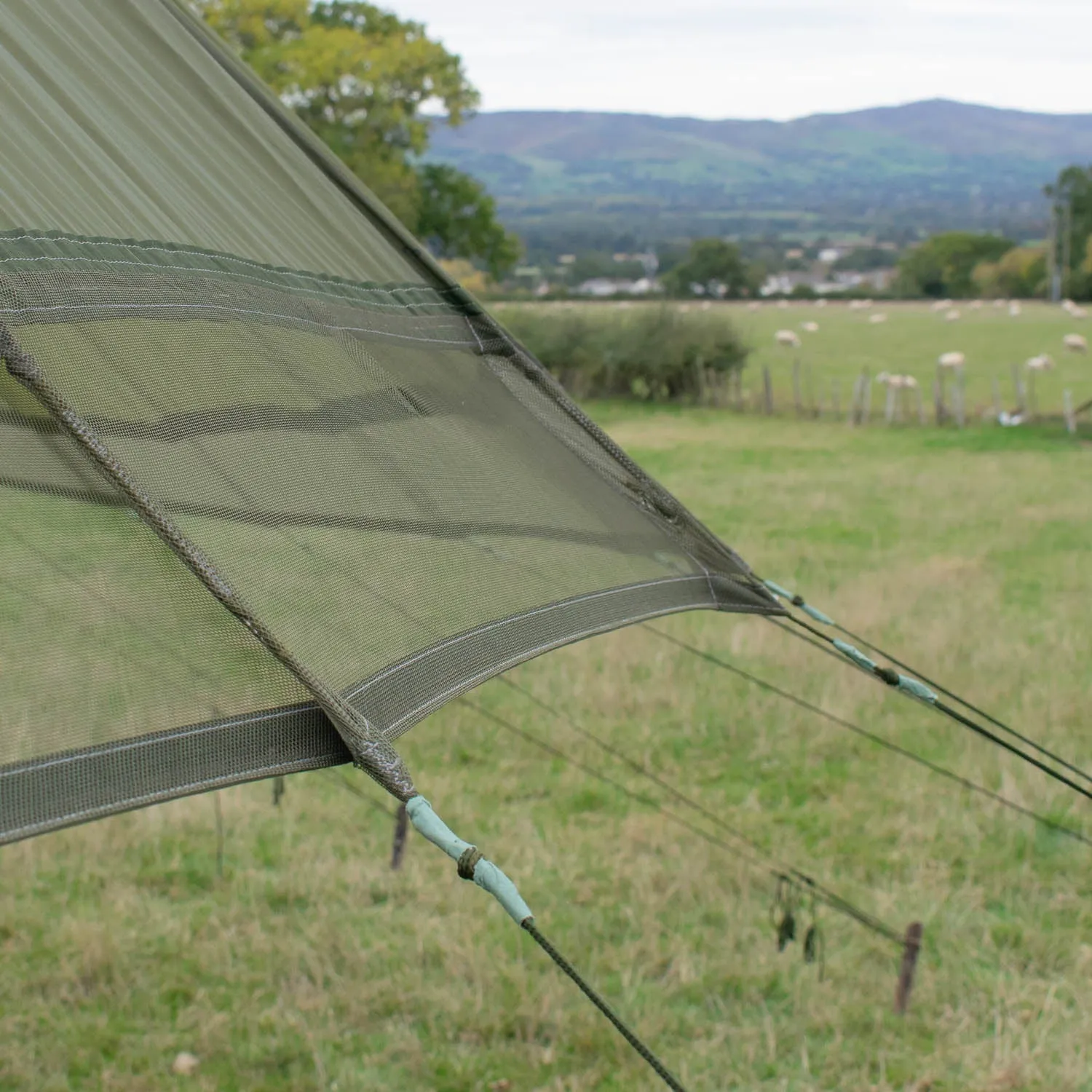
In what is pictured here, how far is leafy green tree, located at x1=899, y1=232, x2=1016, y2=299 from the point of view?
79438mm

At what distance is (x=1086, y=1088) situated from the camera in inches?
134

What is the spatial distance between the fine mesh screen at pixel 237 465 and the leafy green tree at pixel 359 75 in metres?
31.1

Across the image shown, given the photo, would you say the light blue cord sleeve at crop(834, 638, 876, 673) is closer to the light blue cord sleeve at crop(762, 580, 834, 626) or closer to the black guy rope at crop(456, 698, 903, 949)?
the light blue cord sleeve at crop(762, 580, 834, 626)

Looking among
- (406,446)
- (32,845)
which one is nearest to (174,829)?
(32,845)

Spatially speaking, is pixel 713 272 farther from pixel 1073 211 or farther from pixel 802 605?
pixel 802 605

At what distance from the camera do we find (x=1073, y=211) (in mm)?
73500

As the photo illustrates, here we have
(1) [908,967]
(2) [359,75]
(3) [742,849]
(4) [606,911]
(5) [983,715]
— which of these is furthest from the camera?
(2) [359,75]

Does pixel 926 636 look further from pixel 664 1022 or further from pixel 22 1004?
pixel 22 1004

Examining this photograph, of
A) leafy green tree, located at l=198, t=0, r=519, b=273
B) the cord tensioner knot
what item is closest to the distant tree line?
leafy green tree, located at l=198, t=0, r=519, b=273

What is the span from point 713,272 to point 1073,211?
21.6 meters

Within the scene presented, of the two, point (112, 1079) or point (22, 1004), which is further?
point (22, 1004)

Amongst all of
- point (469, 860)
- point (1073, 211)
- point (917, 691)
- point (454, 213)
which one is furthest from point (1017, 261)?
point (469, 860)

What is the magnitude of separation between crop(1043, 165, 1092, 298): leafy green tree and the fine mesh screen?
70.3 metres

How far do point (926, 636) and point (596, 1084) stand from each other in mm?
4696
